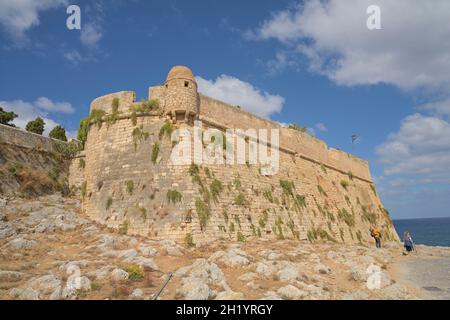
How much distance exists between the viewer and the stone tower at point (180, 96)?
589 inches

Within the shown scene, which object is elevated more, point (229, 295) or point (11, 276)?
point (11, 276)

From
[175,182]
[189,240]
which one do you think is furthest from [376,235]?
[175,182]

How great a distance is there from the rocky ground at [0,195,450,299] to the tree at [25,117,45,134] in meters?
16.5

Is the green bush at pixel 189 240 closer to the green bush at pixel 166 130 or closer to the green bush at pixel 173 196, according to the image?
the green bush at pixel 173 196

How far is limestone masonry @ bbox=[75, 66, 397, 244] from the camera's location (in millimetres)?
13672

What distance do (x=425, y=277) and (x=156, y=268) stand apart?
8.69 m

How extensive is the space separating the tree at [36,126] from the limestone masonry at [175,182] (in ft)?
43.6

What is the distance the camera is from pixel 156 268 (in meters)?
9.84

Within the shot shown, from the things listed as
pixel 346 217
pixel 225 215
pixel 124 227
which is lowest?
pixel 124 227

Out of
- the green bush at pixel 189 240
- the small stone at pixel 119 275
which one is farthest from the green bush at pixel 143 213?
the small stone at pixel 119 275

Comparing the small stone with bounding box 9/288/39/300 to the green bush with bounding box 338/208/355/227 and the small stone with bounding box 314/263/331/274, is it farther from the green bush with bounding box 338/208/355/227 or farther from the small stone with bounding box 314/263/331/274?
the green bush with bounding box 338/208/355/227

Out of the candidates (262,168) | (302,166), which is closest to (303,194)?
(302,166)

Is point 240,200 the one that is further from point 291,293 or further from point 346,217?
point 346,217
